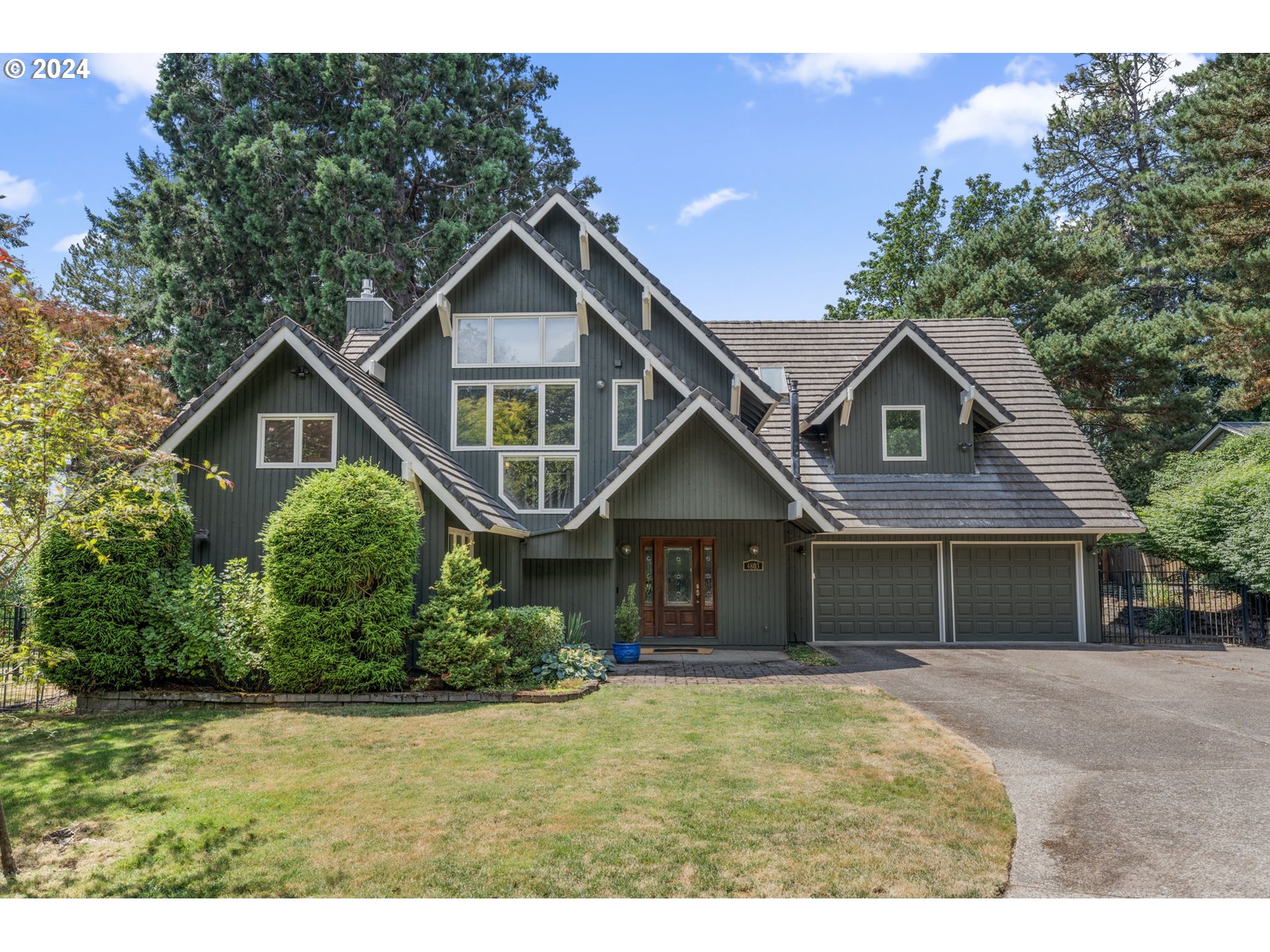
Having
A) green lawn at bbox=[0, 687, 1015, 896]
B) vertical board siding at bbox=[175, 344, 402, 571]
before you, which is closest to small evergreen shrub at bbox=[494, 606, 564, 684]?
green lawn at bbox=[0, 687, 1015, 896]

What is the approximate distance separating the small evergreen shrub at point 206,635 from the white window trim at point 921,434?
44.1 ft

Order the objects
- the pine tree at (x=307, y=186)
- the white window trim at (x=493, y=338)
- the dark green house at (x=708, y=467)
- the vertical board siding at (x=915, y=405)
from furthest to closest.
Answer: the pine tree at (x=307, y=186) < the vertical board siding at (x=915, y=405) < the white window trim at (x=493, y=338) < the dark green house at (x=708, y=467)

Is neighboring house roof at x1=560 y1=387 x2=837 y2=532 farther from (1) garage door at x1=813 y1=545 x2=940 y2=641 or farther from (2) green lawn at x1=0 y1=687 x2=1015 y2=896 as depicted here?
(2) green lawn at x1=0 y1=687 x2=1015 y2=896

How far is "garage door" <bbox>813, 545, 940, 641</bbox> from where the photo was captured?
1803 centimetres

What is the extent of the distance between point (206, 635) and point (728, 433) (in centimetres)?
889

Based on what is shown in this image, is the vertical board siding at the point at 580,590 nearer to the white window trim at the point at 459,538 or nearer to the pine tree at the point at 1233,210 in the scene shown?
the white window trim at the point at 459,538

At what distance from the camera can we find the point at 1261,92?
887 inches

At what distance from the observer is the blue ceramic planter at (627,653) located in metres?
14.8

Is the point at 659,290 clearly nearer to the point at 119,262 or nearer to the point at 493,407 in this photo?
the point at 493,407

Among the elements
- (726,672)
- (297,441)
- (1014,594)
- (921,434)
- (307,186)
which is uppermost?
(307,186)

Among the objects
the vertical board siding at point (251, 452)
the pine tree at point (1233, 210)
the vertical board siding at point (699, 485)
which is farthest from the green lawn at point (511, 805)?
the pine tree at point (1233, 210)

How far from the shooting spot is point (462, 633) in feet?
37.1

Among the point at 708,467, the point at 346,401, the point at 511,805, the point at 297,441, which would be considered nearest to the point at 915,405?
the point at 708,467

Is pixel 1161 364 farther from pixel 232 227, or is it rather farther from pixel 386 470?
pixel 232 227
